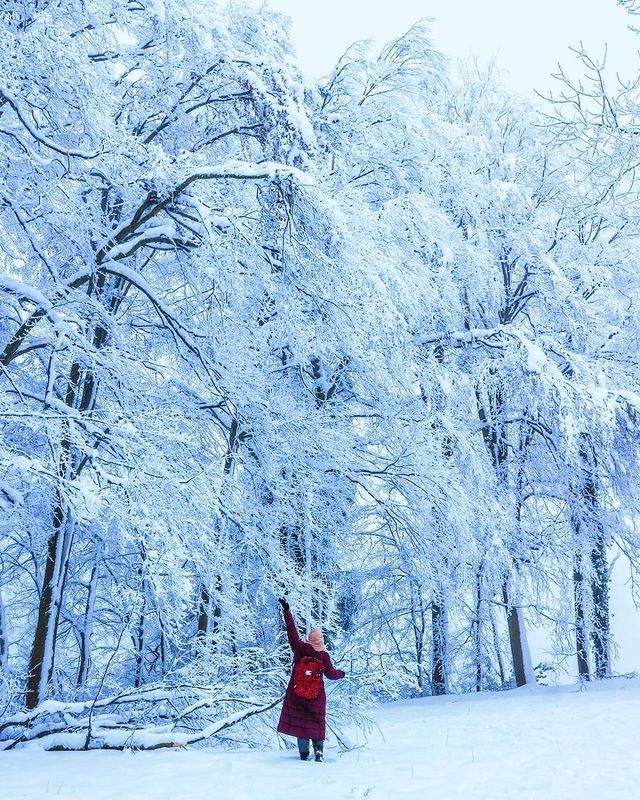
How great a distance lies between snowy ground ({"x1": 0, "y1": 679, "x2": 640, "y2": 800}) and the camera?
5.19 meters

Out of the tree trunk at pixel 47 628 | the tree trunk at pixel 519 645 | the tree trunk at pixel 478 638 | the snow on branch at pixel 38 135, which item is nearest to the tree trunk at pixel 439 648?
the tree trunk at pixel 478 638

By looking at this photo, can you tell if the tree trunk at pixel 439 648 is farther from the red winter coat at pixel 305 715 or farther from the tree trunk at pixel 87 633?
the red winter coat at pixel 305 715

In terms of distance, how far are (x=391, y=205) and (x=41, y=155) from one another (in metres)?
4.79

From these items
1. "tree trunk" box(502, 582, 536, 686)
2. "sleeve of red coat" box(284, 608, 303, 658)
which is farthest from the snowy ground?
"tree trunk" box(502, 582, 536, 686)

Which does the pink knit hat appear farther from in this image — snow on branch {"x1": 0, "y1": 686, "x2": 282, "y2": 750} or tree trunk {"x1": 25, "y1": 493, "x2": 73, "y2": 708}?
tree trunk {"x1": 25, "y1": 493, "x2": 73, "y2": 708}

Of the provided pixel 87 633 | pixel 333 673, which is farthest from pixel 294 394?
pixel 333 673

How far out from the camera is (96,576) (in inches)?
451

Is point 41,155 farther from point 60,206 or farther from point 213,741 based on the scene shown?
point 213,741

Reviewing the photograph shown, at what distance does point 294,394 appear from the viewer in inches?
431

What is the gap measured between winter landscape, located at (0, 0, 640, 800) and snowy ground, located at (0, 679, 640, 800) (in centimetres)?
5

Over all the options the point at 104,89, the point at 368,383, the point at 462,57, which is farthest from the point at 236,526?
the point at 462,57

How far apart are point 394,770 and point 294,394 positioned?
18.1 feet

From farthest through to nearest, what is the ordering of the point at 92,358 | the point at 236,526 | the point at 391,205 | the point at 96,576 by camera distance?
1. the point at 96,576
2. the point at 391,205
3. the point at 236,526
4. the point at 92,358

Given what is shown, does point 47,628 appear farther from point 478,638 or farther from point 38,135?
point 478,638
